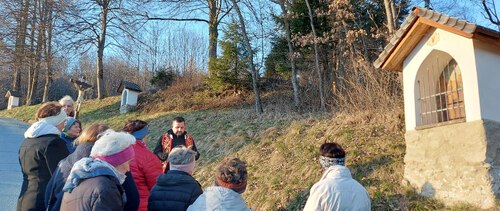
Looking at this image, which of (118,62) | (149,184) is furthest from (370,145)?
(118,62)

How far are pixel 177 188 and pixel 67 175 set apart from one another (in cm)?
82

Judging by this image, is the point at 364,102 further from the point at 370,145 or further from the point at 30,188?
the point at 30,188

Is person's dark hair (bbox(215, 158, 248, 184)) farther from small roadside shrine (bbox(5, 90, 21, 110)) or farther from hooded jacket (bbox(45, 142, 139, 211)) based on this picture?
small roadside shrine (bbox(5, 90, 21, 110))

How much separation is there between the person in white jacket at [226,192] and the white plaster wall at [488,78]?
156 inches

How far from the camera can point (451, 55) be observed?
591cm

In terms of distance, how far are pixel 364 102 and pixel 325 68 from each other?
581 cm

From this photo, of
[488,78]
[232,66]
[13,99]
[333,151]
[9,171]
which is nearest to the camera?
[333,151]

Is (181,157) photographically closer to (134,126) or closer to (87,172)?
(87,172)

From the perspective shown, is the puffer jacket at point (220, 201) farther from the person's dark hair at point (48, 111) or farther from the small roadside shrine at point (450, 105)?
the small roadside shrine at point (450, 105)

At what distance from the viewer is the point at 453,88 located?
6.23 meters

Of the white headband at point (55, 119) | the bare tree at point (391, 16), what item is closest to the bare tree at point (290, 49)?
the bare tree at point (391, 16)

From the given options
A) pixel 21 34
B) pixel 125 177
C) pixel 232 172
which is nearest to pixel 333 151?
pixel 232 172

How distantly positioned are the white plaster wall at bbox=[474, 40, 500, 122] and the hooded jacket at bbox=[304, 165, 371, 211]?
9.87ft

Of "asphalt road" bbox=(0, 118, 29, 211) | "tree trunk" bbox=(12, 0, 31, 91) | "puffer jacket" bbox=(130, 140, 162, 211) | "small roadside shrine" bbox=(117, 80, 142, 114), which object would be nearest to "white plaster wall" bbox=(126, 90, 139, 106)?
"small roadside shrine" bbox=(117, 80, 142, 114)
